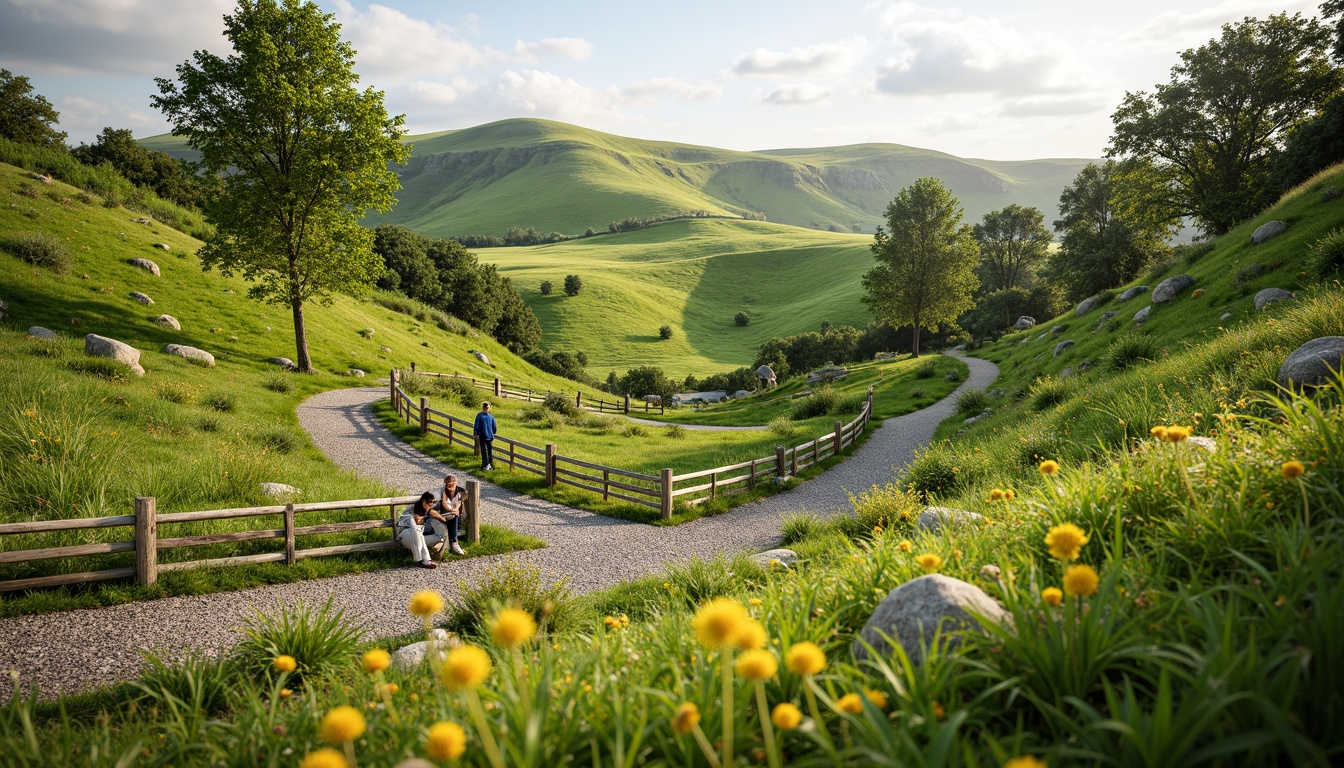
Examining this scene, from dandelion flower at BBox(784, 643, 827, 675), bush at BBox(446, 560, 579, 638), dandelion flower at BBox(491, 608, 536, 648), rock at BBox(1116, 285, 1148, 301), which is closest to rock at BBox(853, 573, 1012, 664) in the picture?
dandelion flower at BBox(784, 643, 827, 675)

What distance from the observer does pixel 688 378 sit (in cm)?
6975

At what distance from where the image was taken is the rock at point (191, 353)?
22156 millimetres

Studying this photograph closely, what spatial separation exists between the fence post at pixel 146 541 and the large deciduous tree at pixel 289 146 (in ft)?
65.1

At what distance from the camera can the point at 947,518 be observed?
5.66 meters

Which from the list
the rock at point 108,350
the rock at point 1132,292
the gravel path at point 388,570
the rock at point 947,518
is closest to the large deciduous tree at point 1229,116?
the rock at point 1132,292

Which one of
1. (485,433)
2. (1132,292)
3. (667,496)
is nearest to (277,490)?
(485,433)

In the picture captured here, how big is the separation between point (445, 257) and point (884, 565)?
197 ft

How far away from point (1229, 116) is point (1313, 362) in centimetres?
2883

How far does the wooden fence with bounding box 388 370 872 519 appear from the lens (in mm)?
14438

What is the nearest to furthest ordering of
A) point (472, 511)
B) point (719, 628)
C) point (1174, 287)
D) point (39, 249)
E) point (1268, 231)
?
point (719, 628), point (472, 511), point (1268, 231), point (1174, 287), point (39, 249)

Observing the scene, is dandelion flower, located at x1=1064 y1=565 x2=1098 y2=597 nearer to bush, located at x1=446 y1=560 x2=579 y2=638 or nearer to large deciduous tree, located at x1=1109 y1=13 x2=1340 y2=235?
bush, located at x1=446 y1=560 x2=579 y2=638

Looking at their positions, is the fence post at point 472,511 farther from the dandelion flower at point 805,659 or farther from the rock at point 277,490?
the dandelion flower at point 805,659

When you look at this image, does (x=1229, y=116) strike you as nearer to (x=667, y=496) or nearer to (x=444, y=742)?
(x=667, y=496)

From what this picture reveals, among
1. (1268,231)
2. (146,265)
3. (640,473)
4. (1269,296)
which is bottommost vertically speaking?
(640,473)
